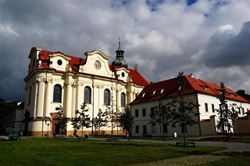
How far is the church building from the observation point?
2018 inches

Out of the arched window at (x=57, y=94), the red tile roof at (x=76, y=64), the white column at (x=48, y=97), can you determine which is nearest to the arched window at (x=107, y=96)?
the red tile roof at (x=76, y=64)

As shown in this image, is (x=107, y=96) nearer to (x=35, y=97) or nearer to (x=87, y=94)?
(x=87, y=94)

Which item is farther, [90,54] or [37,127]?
[90,54]

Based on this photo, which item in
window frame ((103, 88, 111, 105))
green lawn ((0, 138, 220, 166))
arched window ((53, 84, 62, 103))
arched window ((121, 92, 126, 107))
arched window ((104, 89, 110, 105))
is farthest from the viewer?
arched window ((121, 92, 126, 107))

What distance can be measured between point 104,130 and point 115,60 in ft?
92.8

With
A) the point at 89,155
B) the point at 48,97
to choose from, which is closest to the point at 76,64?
the point at 48,97

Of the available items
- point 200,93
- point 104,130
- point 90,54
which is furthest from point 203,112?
point 90,54

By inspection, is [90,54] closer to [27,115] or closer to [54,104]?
[54,104]

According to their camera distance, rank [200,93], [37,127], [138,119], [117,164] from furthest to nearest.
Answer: [138,119] → [37,127] → [200,93] → [117,164]

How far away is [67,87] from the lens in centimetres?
5459

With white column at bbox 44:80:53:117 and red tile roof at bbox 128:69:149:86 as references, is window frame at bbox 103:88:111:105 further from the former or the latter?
white column at bbox 44:80:53:117

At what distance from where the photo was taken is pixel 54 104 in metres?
52.6

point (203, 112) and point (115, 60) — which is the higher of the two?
point (115, 60)

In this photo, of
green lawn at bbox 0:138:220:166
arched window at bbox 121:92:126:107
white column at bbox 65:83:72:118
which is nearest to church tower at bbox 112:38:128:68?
arched window at bbox 121:92:126:107
